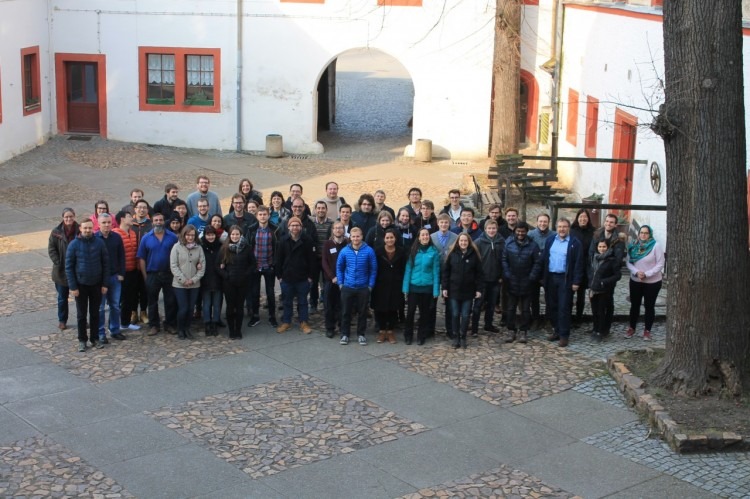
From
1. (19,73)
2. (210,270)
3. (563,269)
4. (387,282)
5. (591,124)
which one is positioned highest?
(19,73)

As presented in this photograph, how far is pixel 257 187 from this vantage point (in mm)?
23391

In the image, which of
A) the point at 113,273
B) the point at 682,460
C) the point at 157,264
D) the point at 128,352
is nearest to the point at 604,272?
the point at 682,460

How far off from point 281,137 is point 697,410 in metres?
18.6

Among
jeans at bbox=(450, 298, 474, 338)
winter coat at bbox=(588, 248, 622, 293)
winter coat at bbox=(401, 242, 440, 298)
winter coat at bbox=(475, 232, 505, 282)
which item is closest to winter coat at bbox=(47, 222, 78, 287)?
winter coat at bbox=(401, 242, 440, 298)

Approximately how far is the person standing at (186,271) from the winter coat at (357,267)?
1.66 metres

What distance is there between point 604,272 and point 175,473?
5867mm

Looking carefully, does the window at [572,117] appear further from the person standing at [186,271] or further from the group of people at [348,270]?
the person standing at [186,271]

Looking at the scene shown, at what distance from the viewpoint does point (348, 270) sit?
12766 millimetres

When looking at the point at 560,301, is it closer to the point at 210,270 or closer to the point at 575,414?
the point at 575,414

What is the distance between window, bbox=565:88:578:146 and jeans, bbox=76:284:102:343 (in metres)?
13.8

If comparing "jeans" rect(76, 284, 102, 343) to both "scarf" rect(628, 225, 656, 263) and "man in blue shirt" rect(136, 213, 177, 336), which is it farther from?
"scarf" rect(628, 225, 656, 263)

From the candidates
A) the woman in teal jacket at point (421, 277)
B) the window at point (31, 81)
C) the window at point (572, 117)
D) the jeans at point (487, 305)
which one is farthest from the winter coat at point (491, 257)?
the window at point (31, 81)

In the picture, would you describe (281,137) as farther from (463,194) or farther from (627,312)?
(627,312)

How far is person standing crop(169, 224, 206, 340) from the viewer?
1273cm
